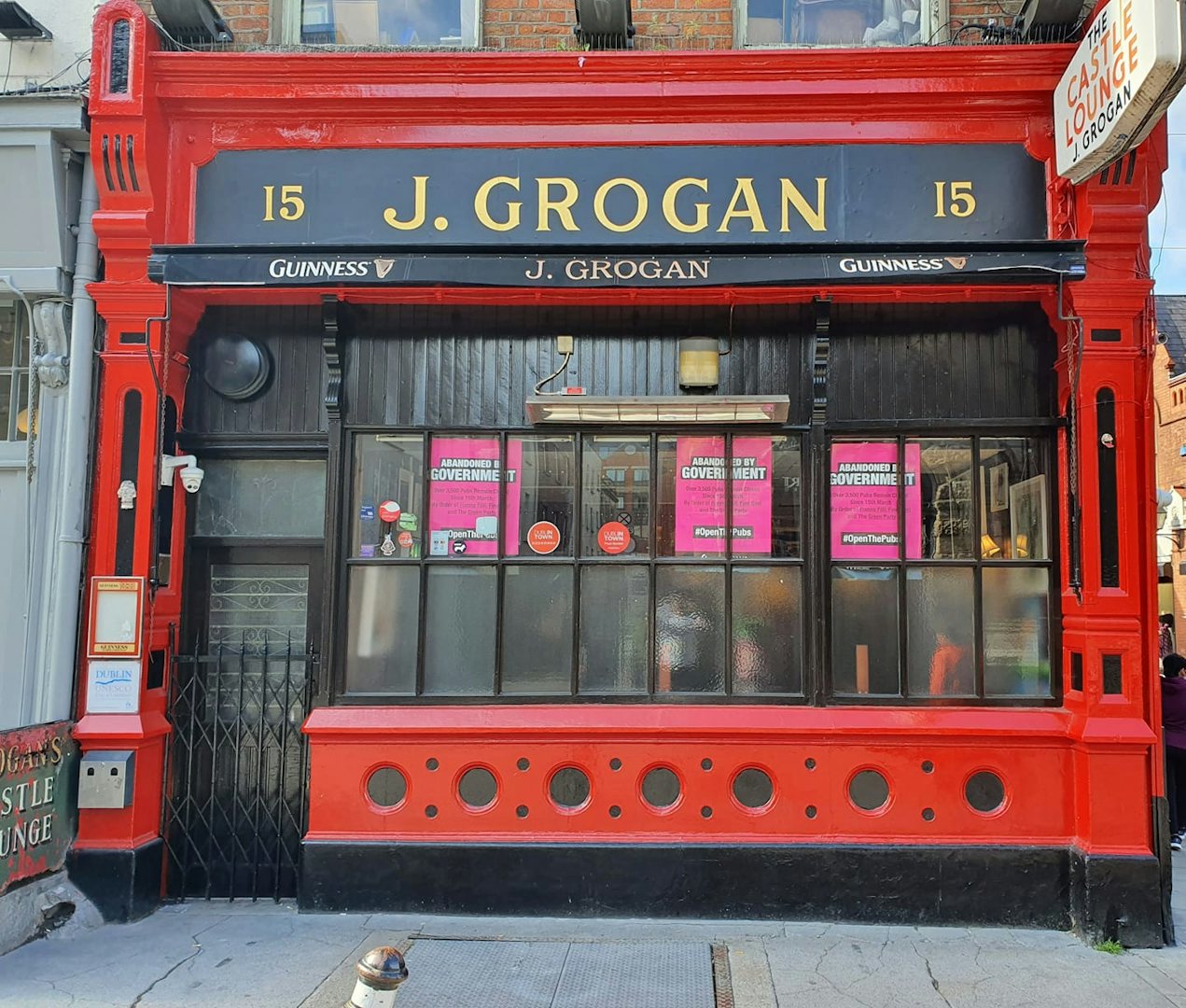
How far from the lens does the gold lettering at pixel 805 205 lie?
5762mm

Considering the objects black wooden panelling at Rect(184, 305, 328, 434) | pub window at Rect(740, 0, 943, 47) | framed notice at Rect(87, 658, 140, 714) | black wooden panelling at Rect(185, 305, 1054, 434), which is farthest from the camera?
pub window at Rect(740, 0, 943, 47)

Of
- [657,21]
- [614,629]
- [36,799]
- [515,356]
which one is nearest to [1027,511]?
[614,629]

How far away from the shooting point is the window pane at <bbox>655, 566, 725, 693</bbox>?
5879 mm

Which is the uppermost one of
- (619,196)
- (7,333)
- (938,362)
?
(619,196)

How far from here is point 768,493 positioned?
19.5 ft

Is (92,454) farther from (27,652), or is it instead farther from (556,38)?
(556,38)

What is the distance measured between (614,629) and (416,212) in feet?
10.1

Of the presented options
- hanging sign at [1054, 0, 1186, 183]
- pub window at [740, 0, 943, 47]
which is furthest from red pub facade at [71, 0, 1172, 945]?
pub window at [740, 0, 943, 47]

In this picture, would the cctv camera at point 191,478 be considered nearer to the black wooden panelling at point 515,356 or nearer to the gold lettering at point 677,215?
the black wooden panelling at point 515,356

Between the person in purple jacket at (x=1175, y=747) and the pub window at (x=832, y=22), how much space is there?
5.64m

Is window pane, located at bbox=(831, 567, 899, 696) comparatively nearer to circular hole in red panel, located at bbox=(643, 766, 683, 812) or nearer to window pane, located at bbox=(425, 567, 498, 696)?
circular hole in red panel, located at bbox=(643, 766, 683, 812)

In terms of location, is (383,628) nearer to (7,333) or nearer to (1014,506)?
(7,333)

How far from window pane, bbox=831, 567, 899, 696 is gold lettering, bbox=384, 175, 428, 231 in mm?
3629

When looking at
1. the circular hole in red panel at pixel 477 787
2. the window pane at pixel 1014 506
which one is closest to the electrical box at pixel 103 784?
the circular hole in red panel at pixel 477 787
